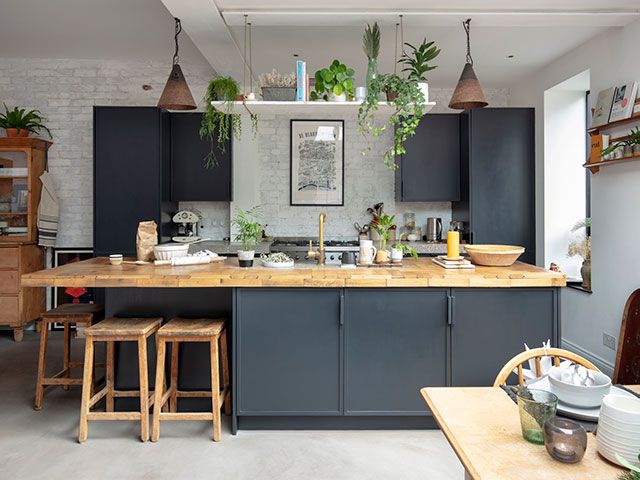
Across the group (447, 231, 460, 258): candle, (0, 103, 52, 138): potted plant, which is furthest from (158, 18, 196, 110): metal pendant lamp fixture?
(0, 103, 52, 138): potted plant

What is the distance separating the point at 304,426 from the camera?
3.36 meters

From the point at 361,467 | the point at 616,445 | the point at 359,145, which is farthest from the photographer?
the point at 359,145

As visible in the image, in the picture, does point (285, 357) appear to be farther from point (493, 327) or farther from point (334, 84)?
point (334, 84)

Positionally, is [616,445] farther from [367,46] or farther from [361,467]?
[367,46]

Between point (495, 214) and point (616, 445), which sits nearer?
point (616, 445)

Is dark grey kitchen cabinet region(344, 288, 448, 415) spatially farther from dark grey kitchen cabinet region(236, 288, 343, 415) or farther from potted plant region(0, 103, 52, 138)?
potted plant region(0, 103, 52, 138)

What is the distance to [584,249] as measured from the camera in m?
5.32

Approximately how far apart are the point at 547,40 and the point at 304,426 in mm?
4102

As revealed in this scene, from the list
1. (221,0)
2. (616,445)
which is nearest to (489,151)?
(221,0)

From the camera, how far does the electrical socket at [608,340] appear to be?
4.42 m

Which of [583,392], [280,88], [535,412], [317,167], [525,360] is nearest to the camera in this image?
[535,412]

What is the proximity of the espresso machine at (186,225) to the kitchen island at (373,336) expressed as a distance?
280 centimetres

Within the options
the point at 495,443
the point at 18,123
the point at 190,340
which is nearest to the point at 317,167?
the point at 18,123

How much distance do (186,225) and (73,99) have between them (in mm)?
1993
